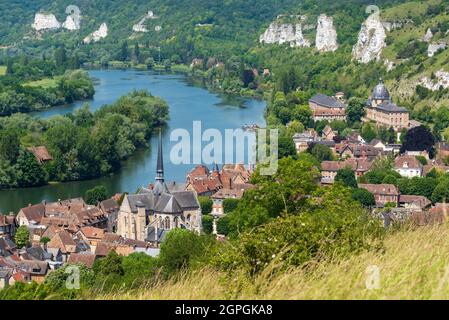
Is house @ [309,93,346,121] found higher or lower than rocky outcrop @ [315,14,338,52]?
lower

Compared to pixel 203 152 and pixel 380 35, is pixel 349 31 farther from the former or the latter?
pixel 203 152

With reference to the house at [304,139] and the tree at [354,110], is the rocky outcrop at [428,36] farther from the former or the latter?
the house at [304,139]

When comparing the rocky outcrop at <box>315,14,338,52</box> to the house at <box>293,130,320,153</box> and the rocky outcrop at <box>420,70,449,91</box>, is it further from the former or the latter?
the house at <box>293,130,320,153</box>

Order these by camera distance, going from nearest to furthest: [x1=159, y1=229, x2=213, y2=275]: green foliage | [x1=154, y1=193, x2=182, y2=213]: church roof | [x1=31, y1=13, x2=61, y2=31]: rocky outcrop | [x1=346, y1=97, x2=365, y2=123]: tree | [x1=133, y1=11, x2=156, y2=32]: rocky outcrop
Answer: [x1=159, y1=229, x2=213, y2=275]: green foliage
[x1=154, y1=193, x2=182, y2=213]: church roof
[x1=346, y1=97, x2=365, y2=123]: tree
[x1=133, y1=11, x2=156, y2=32]: rocky outcrop
[x1=31, y1=13, x2=61, y2=31]: rocky outcrop

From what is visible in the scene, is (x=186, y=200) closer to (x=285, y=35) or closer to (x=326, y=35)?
(x=326, y=35)

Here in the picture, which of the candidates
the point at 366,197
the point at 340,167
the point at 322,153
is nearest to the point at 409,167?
the point at 340,167

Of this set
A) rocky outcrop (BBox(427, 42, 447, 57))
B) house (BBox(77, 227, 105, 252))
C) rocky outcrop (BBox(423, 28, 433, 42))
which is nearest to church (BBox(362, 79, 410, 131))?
rocky outcrop (BBox(427, 42, 447, 57))
